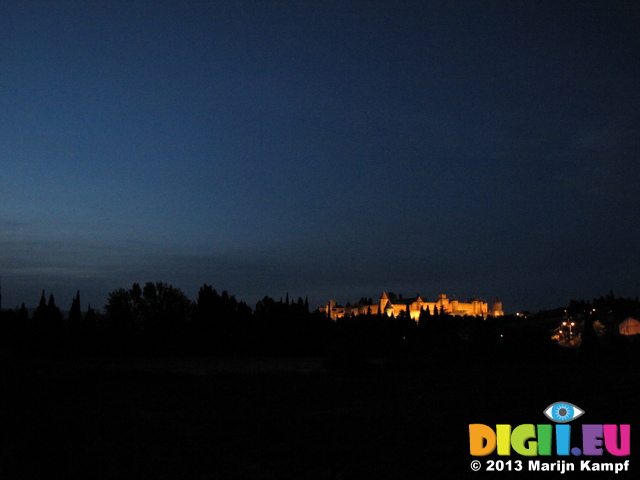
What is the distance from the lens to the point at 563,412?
1479 centimetres

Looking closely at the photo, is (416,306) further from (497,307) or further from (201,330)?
(201,330)

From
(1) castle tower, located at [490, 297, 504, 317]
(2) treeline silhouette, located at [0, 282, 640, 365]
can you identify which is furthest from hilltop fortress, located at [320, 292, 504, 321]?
(2) treeline silhouette, located at [0, 282, 640, 365]

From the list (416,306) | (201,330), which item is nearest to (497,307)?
(416,306)

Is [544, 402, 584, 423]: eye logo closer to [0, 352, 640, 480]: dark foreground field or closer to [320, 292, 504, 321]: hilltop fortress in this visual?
[0, 352, 640, 480]: dark foreground field

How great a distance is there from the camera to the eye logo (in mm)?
13992

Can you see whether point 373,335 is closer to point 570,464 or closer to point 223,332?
point 223,332

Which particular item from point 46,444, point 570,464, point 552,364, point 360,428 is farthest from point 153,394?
point 552,364

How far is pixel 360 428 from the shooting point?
44.5 ft

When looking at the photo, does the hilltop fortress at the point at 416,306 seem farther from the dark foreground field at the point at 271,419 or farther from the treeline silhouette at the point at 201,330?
the dark foreground field at the point at 271,419

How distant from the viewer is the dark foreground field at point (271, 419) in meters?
10.4

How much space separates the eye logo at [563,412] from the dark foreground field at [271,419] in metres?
0.36

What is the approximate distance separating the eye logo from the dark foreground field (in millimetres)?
359

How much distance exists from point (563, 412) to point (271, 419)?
25.4 ft

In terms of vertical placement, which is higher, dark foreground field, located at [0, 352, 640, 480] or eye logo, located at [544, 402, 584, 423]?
eye logo, located at [544, 402, 584, 423]
